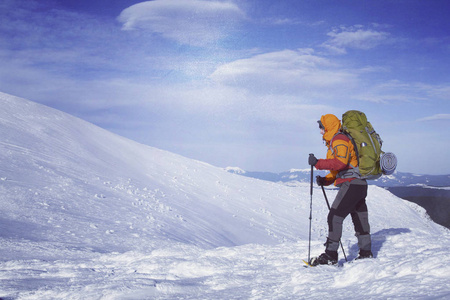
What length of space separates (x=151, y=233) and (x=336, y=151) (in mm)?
6077

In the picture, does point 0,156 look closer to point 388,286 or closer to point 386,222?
point 388,286

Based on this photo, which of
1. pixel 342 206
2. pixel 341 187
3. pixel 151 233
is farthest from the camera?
pixel 151 233

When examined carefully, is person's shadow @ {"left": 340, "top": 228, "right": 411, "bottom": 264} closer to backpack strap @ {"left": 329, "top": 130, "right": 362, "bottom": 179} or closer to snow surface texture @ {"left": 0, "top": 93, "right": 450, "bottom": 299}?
snow surface texture @ {"left": 0, "top": 93, "right": 450, "bottom": 299}

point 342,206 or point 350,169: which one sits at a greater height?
point 350,169

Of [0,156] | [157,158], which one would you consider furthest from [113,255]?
[157,158]

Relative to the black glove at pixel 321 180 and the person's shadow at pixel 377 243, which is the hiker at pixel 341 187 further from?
the person's shadow at pixel 377 243

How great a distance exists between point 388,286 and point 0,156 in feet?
37.4

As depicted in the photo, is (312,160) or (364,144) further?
(312,160)

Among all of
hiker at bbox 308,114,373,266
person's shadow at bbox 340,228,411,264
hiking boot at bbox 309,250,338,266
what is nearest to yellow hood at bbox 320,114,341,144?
hiker at bbox 308,114,373,266

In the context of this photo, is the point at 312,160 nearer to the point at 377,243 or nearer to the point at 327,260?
the point at 327,260

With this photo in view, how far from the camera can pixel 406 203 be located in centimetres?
2806

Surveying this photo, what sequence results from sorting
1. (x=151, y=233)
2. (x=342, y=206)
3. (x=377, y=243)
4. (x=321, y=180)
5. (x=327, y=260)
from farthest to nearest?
(x=151, y=233) → (x=377, y=243) → (x=321, y=180) → (x=342, y=206) → (x=327, y=260)

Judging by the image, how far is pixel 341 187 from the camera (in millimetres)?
5000

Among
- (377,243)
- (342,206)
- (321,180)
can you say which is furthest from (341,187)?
(377,243)
